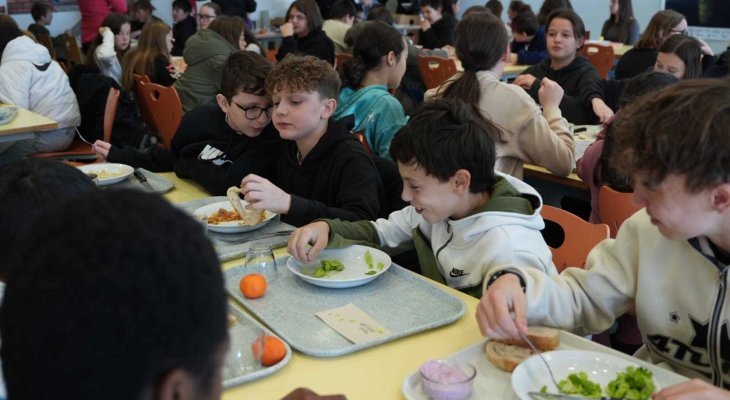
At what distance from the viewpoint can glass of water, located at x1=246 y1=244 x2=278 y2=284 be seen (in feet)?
5.91

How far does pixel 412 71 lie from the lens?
20.2 ft

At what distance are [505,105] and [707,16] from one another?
22.9 feet

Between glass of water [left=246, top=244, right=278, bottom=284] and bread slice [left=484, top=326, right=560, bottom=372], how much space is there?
0.62m

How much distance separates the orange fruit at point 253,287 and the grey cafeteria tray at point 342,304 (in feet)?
0.05

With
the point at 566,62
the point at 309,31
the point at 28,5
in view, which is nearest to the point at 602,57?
the point at 566,62

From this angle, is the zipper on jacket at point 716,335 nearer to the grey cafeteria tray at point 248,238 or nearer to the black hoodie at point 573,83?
the grey cafeteria tray at point 248,238

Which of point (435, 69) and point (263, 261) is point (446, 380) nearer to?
point (263, 261)

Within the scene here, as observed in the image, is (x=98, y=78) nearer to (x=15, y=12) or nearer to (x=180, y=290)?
(x=180, y=290)

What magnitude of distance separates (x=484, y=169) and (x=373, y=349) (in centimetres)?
62

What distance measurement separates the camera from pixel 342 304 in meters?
1.67

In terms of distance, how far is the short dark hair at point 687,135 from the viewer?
1.15 metres

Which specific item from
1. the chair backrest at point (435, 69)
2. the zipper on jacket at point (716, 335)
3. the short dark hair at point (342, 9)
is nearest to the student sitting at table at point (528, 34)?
the chair backrest at point (435, 69)

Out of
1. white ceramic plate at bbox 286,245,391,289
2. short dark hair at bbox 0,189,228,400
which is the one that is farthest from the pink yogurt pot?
short dark hair at bbox 0,189,228,400

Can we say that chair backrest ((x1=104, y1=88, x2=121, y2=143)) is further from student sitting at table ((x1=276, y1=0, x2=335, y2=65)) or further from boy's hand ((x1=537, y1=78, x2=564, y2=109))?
student sitting at table ((x1=276, y1=0, x2=335, y2=65))
